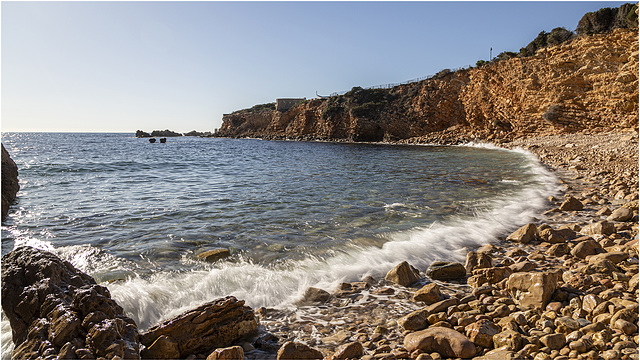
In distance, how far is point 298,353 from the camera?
3328 mm

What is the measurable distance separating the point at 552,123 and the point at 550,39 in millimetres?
13287

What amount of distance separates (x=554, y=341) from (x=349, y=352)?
1.93 m

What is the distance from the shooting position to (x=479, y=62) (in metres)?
51.7

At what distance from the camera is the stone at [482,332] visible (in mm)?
3242

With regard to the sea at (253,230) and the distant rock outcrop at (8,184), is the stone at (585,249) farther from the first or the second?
the distant rock outcrop at (8,184)

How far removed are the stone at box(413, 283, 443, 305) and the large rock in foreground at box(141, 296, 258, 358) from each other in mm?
2250

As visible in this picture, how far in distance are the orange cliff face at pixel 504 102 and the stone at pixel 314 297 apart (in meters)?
37.0

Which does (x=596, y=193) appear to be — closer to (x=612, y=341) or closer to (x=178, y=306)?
(x=612, y=341)

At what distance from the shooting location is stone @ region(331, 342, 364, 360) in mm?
3268

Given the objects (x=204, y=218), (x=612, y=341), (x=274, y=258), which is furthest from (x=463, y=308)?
(x=204, y=218)

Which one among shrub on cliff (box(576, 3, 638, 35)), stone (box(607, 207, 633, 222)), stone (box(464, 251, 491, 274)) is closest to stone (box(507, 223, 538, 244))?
stone (box(464, 251, 491, 274))

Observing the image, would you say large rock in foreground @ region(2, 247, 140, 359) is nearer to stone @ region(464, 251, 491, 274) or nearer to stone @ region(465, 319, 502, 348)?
stone @ region(465, 319, 502, 348)

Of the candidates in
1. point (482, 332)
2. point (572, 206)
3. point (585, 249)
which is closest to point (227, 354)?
point (482, 332)

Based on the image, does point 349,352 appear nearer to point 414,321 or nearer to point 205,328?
point 414,321
